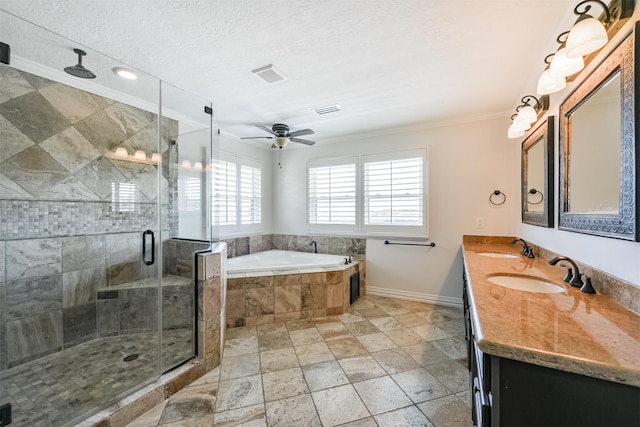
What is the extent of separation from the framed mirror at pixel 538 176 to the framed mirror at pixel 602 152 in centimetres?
21

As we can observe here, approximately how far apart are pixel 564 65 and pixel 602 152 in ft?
1.59

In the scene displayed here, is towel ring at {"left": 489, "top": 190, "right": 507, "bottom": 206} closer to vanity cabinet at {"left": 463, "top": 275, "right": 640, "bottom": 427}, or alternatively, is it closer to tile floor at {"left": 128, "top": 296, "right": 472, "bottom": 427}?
tile floor at {"left": 128, "top": 296, "right": 472, "bottom": 427}

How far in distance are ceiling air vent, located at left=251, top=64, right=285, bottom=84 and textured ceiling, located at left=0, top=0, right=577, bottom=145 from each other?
0.18 feet

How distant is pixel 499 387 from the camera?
0.75 metres

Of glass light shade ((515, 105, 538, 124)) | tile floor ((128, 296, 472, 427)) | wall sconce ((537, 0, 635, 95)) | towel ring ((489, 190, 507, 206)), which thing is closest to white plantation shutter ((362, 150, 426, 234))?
towel ring ((489, 190, 507, 206))

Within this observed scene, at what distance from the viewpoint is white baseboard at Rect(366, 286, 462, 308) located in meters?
3.38

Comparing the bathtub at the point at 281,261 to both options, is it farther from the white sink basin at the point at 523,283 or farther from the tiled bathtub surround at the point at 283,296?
the white sink basin at the point at 523,283

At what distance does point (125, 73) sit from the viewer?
2.24 m

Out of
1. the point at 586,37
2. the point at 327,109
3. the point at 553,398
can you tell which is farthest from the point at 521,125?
the point at 553,398

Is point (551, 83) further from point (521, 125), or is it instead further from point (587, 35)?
point (521, 125)

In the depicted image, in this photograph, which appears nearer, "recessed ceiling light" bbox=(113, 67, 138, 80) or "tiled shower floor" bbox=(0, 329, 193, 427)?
"tiled shower floor" bbox=(0, 329, 193, 427)

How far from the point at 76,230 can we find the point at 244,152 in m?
2.31

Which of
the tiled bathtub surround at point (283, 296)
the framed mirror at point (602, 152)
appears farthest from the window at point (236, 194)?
the framed mirror at point (602, 152)

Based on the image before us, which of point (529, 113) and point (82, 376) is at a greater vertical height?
point (529, 113)
